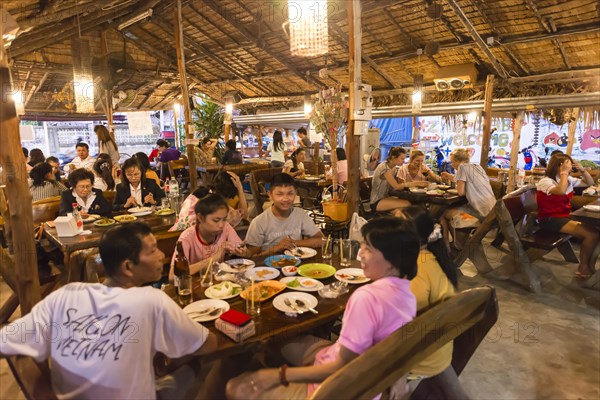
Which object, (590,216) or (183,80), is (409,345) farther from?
(183,80)

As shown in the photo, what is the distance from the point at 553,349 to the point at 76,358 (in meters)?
3.56

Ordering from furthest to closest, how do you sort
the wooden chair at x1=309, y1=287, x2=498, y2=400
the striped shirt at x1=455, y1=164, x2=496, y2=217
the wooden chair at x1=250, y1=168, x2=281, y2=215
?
the wooden chair at x1=250, y1=168, x2=281, y2=215
the striped shirt at x1=455, y1=164, x2=496, y2=217
the wooden chair at x1=309, y1=287, x2=498, y2=400

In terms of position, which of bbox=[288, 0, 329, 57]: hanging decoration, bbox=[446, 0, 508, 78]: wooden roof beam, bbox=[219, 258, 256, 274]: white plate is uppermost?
bbox=[446, 0, 508, 78]: wooden roof beam

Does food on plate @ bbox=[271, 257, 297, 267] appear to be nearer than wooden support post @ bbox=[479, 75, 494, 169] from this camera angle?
Yes

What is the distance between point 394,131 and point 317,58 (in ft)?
18.6

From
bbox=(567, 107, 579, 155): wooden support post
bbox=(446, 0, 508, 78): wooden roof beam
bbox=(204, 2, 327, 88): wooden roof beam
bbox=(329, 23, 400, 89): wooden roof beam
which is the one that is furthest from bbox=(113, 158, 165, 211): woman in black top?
bbox=(567, 107, 579, 155): wooden support post

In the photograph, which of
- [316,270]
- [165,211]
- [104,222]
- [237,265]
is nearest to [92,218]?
[104,222]

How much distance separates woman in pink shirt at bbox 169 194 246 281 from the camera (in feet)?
8.73

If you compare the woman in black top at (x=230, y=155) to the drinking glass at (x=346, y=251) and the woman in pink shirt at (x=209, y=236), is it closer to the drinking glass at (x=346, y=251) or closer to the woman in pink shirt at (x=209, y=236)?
the woman in pink shirt at (x=209, y=236)

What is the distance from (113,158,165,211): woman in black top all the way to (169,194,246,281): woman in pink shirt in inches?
97.9

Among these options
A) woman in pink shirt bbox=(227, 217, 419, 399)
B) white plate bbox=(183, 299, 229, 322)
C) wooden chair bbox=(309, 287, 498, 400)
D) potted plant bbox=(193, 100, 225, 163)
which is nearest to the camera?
wooden chair bbox=(309, 287, 498, 400)

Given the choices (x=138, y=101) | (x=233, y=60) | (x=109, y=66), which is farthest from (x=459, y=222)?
(x=138, y=101)

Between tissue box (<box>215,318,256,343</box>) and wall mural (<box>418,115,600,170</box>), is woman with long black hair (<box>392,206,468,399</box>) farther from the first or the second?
wall mural (<box>418,115,600,170</box>)

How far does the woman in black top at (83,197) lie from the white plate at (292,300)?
294cm
